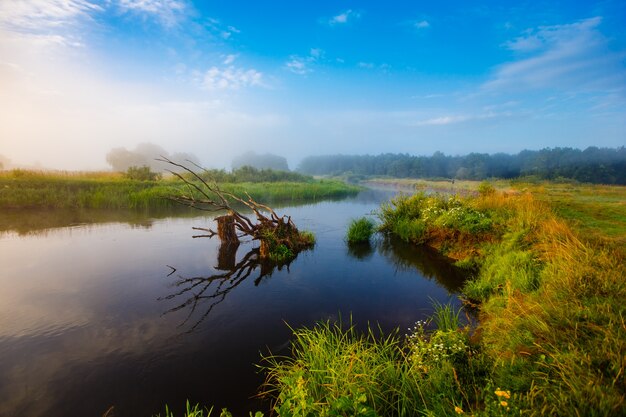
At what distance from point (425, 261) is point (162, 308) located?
992cm

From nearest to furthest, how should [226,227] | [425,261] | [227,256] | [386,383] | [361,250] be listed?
1. [386,383]
2. [227,256]
3. [425,261]
4. [226,227]
5. [361,250]

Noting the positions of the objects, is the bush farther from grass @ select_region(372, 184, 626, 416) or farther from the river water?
grass @ select_region(372, 184, 626, 416)

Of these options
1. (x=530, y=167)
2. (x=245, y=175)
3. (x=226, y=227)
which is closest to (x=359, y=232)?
(x=226, y=227)

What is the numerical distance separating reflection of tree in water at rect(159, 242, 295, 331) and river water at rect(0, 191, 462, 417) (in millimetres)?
51

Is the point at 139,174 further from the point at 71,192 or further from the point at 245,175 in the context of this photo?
the point at 245,175

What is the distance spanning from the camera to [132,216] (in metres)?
18.4

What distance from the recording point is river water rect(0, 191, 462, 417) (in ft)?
15.7

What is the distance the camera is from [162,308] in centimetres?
740

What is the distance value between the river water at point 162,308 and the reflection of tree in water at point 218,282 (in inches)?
2.0

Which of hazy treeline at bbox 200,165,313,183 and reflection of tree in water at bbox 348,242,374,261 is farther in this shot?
hazy treeline at bbox 200,165,313,183

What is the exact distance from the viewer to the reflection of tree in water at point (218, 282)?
7.50m

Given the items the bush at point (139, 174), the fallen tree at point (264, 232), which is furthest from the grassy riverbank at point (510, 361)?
the bush at point (139, 174)

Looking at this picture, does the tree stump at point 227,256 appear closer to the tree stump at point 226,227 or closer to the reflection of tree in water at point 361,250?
the tree stump at point 226,227

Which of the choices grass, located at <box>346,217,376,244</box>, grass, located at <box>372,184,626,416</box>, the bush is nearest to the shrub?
grass, located at <box>372,184,626,416</box>
